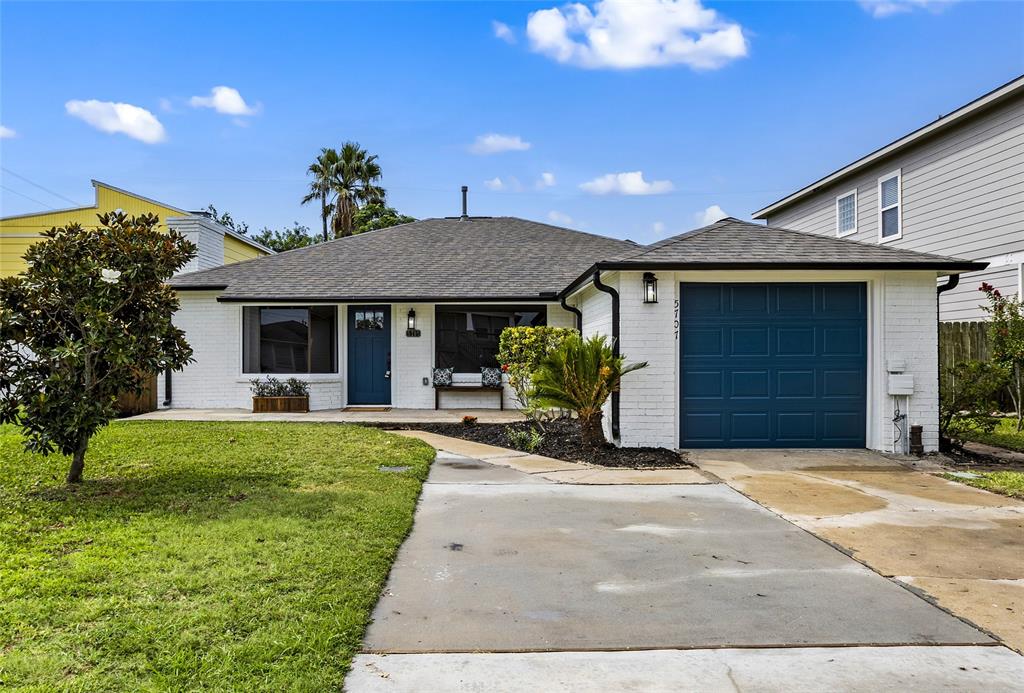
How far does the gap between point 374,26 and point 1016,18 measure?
13.2 m

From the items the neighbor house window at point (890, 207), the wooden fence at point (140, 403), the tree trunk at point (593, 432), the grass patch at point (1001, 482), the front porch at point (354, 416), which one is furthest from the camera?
the neighbor house window at point (890, 207)

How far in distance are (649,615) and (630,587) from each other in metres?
0.44

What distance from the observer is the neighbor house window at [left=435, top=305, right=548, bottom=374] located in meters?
13.8

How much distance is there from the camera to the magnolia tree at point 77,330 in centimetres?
589

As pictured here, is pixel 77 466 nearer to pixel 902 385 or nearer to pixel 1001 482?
pixel 1001 482

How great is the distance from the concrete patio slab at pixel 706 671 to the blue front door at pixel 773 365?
5934mm

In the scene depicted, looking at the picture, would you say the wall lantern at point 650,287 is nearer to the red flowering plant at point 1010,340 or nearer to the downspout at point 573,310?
→ the downspout at point 573,310

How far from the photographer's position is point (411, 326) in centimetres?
1377

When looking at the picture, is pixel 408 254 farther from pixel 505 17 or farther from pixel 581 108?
pixel 581 108

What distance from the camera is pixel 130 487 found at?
632 centimetres

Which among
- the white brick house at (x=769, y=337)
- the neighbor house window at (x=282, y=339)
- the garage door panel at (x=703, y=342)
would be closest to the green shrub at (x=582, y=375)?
the white brick house at (x=769, y=337)

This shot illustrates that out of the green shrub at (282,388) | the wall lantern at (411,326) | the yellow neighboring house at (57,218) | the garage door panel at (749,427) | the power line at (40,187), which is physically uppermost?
the power line at (40,187)

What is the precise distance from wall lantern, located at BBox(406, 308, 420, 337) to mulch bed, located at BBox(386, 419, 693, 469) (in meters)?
3.01

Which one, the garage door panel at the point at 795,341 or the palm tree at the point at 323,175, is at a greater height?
the palm tree at the point at 323,175
